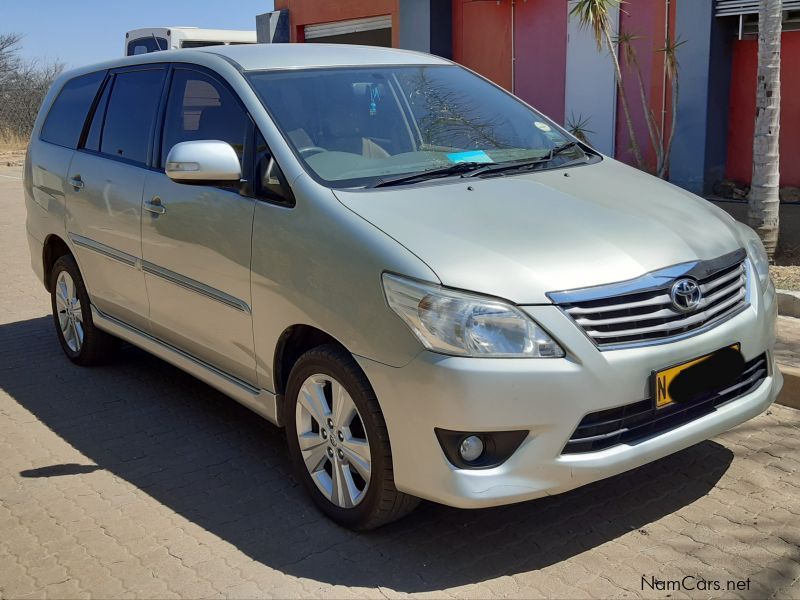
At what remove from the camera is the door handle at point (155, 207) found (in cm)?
485

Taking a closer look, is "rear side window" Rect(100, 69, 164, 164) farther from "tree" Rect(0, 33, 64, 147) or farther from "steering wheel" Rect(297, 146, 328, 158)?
"tree" Rect(0, 33, 64, 147)

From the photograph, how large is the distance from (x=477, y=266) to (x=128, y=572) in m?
1.83

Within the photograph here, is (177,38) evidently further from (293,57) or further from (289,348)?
(289,348)

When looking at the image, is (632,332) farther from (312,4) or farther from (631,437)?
(312,4)

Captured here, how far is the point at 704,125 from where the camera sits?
451 inches

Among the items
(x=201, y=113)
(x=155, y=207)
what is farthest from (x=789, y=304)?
(x=155, y=207)

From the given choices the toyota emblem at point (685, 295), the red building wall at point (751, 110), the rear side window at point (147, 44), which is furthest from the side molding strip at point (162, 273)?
the rear side window at point (147, 44)

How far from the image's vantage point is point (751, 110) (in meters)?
11.4

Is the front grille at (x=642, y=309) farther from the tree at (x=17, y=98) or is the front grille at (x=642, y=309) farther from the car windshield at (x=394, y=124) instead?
the tree at (x=17, y=98)

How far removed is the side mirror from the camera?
→ 4156 mm

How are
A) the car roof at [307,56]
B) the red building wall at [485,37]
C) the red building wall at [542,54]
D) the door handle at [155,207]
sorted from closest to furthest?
the car roof at [307,56], the door handle at [155,207], the red building wall at [542,54], the red building wall at [485,37]

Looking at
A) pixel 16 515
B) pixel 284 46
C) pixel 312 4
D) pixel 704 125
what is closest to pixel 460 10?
pixel 312 4

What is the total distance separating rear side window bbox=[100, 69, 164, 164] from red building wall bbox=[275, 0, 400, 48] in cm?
1150

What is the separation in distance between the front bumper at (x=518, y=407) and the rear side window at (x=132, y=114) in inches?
98.2
